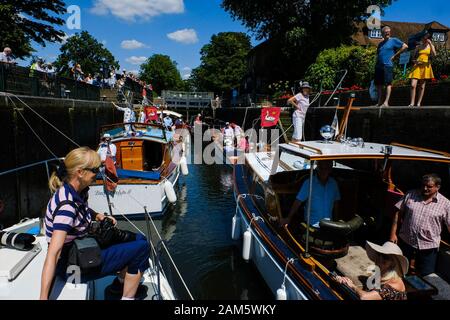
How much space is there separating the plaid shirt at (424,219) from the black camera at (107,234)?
323 cm

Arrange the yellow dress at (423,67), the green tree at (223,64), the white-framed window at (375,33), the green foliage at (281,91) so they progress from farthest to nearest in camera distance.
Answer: the green tree at (223,64)
the white-framed window at (375,33)
the green foliage at (281,91)
the yellow dress at (423,67)

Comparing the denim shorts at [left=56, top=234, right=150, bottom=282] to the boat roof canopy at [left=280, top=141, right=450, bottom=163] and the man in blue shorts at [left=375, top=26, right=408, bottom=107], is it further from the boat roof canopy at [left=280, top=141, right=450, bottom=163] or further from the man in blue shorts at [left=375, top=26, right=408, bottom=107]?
the man in blue shorts at [left=375, top=26, right=408, bottom=107]

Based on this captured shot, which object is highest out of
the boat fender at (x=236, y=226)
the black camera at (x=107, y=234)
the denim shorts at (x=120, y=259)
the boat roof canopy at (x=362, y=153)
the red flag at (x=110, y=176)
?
the boat roof canopy at (x=362, y=153)

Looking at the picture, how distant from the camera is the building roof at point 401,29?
130ft

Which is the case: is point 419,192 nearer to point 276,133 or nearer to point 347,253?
point 347,253

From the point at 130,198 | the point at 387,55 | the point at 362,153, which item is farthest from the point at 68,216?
the point at 387,55

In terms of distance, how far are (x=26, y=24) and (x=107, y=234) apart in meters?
30.7

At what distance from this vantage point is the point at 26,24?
1074 inches

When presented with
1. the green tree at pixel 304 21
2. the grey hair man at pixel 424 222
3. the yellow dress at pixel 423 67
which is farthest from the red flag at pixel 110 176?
the green tree at pixel 304 21

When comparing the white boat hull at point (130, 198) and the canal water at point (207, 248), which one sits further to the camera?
the white boat hull at point (130, 198)

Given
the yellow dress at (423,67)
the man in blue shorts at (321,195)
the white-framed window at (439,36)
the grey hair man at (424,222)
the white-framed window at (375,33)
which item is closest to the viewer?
the grey hair man at (424,222)

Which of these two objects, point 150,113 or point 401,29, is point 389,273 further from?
point 401,29

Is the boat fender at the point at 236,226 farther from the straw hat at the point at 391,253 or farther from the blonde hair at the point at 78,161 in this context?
the blonde hair at the point at 78,161
